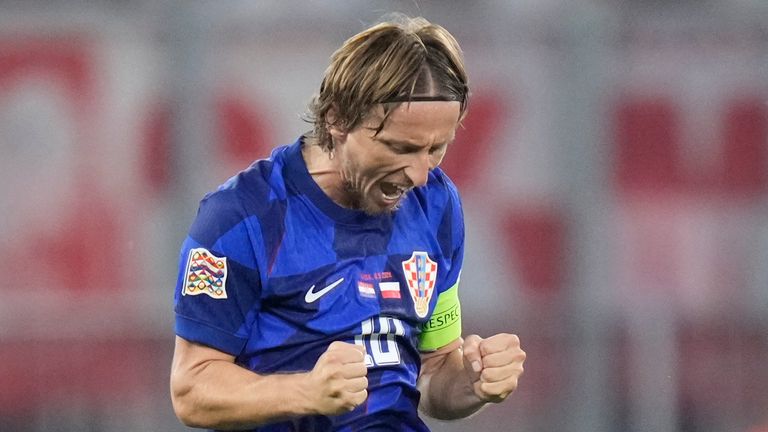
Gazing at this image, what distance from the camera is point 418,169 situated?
275 cm

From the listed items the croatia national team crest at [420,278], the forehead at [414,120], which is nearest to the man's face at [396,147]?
the forehead at [414,120]

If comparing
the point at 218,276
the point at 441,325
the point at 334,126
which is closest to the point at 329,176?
the point at 334,126

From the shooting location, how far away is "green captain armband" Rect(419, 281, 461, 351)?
3.08 metres

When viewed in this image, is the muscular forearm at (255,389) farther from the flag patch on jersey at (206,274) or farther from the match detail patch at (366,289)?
the match detail patch at (366,289)

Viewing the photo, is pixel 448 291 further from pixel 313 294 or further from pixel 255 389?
pixel 255 389

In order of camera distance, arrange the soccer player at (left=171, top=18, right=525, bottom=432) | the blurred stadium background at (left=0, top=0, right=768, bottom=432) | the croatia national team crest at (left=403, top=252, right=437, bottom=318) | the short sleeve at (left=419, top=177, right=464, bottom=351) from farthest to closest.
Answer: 1. the blurred stadium background at (left=0, top=0, right=768, bottom=432)
2. the short sleeve at (left=419, top=177, right=464, bottom=351)
3. the croatia national team crest at (left=403, top=252, right=437, bottom=318)
4. the soccer player at (left=171, top=18, right=525, bottom=432)

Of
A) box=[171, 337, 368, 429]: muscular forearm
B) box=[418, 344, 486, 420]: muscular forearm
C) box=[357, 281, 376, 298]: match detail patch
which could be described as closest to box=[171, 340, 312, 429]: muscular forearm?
box=[171, 337, 368, 429]: muscular forearm

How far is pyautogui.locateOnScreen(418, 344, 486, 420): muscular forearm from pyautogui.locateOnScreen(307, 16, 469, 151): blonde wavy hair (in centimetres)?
59

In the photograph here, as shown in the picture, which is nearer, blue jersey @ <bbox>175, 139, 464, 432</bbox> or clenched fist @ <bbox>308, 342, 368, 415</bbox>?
clenched fist @ <bbox>308, 342, 368, 415</bbox>

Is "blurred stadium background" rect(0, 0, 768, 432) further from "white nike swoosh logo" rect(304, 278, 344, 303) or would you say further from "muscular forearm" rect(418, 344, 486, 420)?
"white nike swoosh logo" rect(304, 278, 344, 303)

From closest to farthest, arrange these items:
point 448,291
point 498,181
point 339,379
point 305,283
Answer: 1. point 339,379
2. point 305,283
3. point 448,291
4. point 498,181

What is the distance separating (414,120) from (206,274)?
1.68ft

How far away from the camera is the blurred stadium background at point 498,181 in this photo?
5.13 m

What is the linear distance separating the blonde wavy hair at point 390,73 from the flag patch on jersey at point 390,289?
345mm
